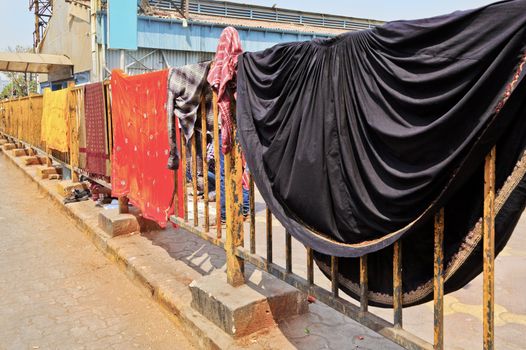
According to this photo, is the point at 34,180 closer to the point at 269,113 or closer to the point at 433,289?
the point at 269,113

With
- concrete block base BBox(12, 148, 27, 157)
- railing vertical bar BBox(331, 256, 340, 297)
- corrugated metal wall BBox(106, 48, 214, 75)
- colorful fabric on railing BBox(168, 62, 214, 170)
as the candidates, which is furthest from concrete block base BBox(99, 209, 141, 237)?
corrugated metal wall BBox(106, 48, 214, 75)

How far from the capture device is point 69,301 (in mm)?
4574

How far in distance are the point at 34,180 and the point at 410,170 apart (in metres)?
11.6

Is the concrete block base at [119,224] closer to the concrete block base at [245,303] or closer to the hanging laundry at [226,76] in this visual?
the concrete block base at [245,303]

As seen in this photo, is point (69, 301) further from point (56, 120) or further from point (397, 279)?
point (56, 120)

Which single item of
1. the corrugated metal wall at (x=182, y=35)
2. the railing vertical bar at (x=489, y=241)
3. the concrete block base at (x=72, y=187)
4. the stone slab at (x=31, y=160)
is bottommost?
the concrete block base at (x=72, y=187)

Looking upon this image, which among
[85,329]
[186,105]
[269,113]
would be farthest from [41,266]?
[269,113]

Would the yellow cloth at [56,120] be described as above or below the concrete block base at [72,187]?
above

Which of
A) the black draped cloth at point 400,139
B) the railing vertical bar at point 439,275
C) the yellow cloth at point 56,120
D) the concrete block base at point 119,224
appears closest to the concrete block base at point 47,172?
the yellow cloth at point 56,120

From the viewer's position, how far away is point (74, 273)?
5402 mm

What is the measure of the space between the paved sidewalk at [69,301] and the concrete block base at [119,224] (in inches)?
14.4

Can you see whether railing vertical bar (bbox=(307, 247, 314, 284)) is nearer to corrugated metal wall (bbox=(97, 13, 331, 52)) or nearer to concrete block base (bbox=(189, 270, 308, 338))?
concrete block base (bbox=(189, 270, 308, 338))

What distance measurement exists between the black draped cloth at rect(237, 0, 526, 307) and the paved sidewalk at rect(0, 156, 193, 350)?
1909mm

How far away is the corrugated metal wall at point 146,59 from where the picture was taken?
18767mm
